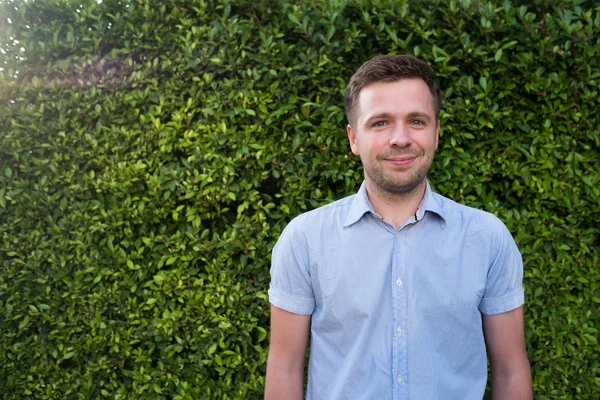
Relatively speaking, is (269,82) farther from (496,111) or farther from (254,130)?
(496,111)

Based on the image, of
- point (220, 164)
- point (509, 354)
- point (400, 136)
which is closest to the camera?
point (400, 136)

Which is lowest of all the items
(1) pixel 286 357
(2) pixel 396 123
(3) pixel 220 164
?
(1) pixel 286 357

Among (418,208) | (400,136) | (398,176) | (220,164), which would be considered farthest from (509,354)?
(220,164)

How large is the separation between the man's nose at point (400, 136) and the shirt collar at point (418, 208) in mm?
275

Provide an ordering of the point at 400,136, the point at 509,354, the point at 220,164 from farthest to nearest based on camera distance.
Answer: the point at 220,164, the point at 509,354, the point at 400,136

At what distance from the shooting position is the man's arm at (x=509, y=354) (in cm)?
246

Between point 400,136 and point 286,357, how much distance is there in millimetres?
992

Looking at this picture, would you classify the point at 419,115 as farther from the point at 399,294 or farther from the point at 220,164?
the point at 220,164

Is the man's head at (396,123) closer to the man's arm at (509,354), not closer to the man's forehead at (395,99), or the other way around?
the man's forehead at (395,99)

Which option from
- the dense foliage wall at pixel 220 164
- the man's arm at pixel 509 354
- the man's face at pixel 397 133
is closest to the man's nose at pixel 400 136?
the man's face at pixel 397 133

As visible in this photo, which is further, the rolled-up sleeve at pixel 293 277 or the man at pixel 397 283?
the rolled-up sleeve at pixel 293 277

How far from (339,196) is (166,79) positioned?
1.27 m

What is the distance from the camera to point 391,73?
7.95 feet

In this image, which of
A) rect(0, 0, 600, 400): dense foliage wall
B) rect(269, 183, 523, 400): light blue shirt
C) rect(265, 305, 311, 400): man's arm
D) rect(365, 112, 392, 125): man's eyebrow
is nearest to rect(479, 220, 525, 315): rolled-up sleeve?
rect(269, 183, 523, 400): light blue shirt
